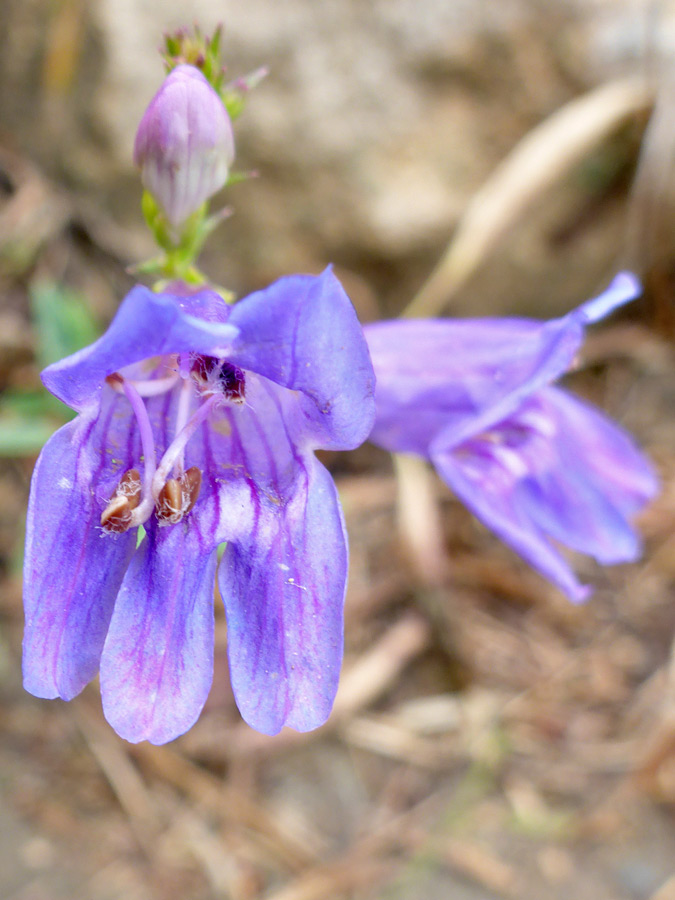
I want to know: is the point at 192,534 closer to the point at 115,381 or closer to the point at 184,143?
the point at 115,381

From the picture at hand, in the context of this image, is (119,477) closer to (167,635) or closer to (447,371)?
(167,635)

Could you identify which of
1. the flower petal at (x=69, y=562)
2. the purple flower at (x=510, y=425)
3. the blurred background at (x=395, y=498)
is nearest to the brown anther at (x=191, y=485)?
the flower petal at (x=69, y=562)

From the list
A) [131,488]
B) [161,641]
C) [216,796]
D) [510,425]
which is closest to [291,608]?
[161,641]

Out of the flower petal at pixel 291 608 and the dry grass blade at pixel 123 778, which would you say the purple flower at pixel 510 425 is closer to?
the flower petal at pixel 291 608

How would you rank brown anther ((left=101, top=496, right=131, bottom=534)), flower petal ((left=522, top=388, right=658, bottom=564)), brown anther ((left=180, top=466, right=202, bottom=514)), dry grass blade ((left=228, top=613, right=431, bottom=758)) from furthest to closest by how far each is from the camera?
dry grass blade ((left=228, top=613, right=431, bottom=758)) < flower petal ((left=522, top=388, right=658, bottom=564)) < brown anther ((left=180, top=466, right=202, bottom=514)) < brown anther ((left=101, top=496, right=131, bottom=534))

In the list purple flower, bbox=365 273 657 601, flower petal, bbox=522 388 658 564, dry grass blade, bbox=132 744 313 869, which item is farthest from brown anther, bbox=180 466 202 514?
dry grass blade, bbox=132 744 313 869

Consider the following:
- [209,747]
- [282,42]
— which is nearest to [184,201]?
[282,42]

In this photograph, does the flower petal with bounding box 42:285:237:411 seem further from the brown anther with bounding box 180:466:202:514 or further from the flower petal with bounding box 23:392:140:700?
the brown anther with bounding box 180:466:202:514
